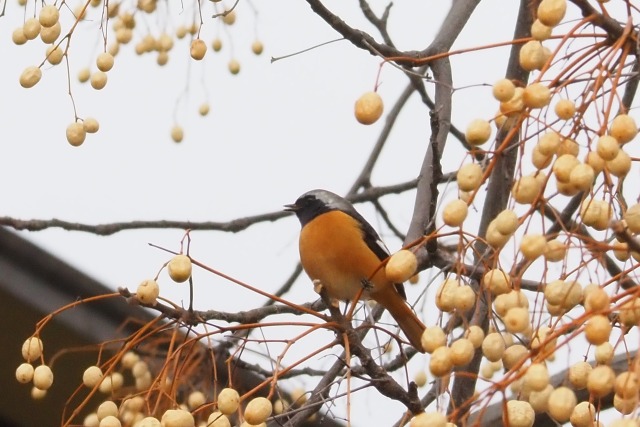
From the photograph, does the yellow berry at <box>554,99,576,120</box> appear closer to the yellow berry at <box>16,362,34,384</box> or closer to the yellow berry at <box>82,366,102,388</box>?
the yellow berry at <box>82,366,102,388</box>

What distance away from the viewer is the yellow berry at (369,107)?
2000 millimetres

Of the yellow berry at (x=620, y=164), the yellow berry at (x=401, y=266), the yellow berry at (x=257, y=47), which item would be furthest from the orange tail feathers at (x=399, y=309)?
the yellow berry at (x=620, y=164)

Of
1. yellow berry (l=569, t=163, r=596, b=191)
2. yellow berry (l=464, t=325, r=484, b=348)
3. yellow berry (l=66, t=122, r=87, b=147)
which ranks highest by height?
yellow berry (l=66, t=122, r=87, b=147)

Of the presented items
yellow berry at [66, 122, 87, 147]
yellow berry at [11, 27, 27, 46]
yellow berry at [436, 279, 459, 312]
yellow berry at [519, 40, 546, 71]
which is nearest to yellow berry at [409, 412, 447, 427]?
yellow berry at [436, 279, 459, 312]

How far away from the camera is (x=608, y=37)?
199 cm

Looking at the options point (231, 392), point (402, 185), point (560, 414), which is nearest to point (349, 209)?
point (402, 185)

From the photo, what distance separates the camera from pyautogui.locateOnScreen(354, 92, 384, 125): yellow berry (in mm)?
2000

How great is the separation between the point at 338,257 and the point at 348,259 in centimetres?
4

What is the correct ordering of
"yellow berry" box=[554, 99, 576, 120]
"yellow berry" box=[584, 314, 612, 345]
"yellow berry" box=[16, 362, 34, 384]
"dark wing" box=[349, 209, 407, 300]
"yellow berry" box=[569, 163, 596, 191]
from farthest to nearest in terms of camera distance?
"dark wing" box=[349, 209, 407, 300], "yellow berry" box=[16, 362, 34, 384], "yellow berry" box=[554, 99, 576, 120], "yellow berry" box=[569, 163, 596, 191], "yellow berry" box=[584, 314, 612, 345]

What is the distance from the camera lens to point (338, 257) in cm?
406

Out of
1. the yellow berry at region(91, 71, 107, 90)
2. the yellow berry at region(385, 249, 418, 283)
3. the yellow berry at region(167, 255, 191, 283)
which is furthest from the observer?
the yellow berry at region(91, 71, 107, 90)

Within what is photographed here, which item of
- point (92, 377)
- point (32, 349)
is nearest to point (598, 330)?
point (92, 377)

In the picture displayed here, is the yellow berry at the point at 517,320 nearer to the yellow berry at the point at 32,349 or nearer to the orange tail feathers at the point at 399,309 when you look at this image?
the yellow berry at the point at 32,349

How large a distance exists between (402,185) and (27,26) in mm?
1977
